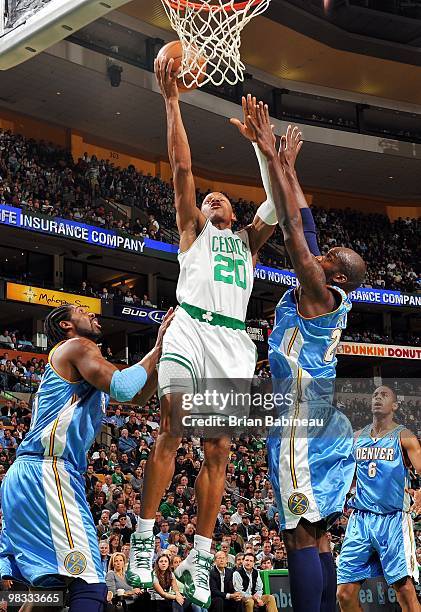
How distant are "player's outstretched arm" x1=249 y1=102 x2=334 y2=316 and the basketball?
48 cm

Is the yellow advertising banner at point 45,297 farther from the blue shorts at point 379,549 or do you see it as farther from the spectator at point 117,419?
the blue shorts at point 379,549

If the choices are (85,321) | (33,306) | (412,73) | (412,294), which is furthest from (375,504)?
(412,73)

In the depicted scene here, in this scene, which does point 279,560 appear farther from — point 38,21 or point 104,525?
point 38,21

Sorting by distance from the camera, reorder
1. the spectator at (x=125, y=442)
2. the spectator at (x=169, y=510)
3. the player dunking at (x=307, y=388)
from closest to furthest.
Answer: the player dunking at (x=307, y=388), the spectator at (x=169, y=510), the spectator at (x=125, y=442)

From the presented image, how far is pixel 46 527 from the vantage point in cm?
476

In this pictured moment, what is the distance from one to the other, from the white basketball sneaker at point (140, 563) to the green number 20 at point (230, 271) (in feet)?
5.15

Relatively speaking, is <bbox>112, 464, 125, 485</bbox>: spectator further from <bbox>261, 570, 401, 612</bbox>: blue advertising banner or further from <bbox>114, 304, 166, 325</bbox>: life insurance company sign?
<bbox>114, 304, 166, 325</bbox>: life insurance company sign

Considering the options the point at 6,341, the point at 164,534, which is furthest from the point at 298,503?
the point at 6,341

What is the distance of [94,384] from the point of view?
4895 mm

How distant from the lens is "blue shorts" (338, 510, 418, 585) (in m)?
6.69

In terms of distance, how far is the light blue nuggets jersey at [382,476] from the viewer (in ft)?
22.9

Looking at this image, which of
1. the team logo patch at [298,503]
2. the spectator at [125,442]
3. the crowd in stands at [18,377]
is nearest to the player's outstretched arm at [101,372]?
the team logo patch at [298,503]

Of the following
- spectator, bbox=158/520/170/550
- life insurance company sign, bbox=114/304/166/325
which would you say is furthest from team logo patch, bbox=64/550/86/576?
life insurance company sign, bbox=114/304/166/325

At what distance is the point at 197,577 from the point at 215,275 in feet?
5.68
